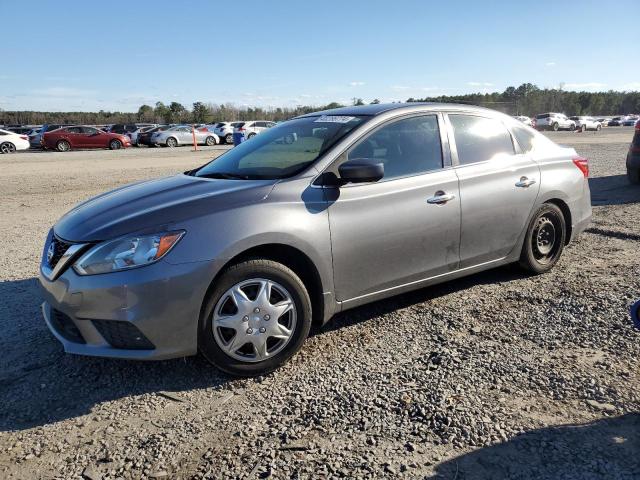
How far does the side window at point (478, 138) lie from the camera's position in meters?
4.32

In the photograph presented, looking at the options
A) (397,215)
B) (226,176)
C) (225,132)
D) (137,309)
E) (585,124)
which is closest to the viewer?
(137,309)

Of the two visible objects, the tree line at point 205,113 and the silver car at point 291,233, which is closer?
the silver car at point 291,233

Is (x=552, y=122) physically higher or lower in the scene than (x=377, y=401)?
higher

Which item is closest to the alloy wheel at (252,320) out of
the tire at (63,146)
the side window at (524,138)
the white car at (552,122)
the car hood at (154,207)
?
the car hood at (154,207)

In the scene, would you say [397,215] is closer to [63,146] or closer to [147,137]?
[63,146]

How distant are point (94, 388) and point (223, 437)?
1.04 m

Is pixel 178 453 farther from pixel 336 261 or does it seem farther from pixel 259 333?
pixel 336 261

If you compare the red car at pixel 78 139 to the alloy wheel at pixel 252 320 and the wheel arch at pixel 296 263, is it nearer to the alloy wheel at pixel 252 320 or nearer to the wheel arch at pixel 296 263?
the wheel arch at pixel 296 263

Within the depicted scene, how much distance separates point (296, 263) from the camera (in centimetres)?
344

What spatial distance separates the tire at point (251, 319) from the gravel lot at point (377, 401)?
5.5 inches

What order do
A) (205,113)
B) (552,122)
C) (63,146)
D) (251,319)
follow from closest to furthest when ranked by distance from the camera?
(251,319) → (63,146) → (552,122) → (205,113)

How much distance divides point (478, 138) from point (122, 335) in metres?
3.26

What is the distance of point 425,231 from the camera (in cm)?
388

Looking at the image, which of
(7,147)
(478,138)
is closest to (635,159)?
(478,138)
